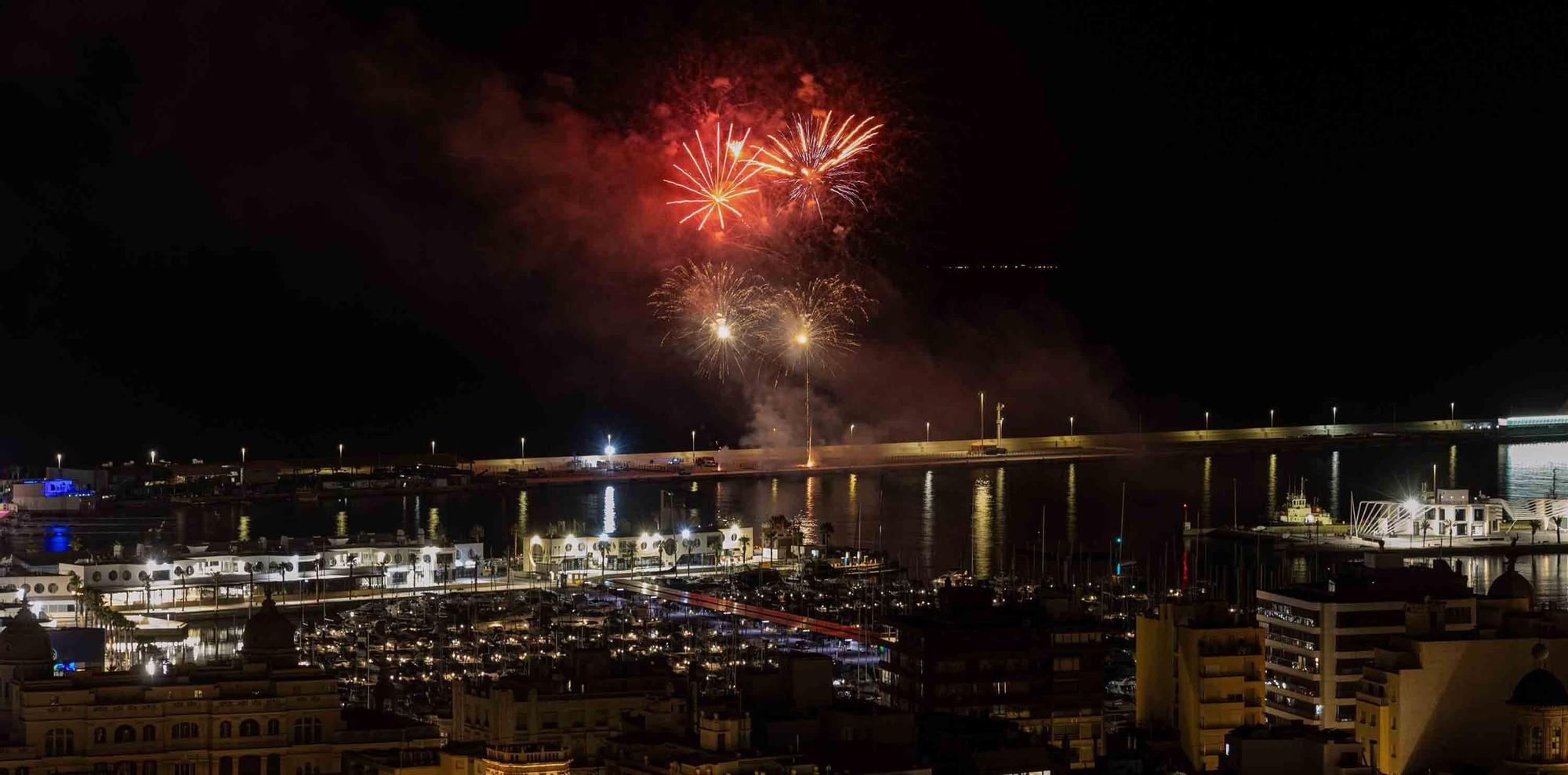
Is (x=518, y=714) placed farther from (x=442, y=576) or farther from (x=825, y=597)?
(x=442, y=576)

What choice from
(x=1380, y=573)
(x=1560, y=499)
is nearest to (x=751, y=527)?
(x=1560, y=499)

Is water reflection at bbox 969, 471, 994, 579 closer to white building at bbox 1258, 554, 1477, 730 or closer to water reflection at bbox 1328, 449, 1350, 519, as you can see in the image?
water reflection at bbox 1328, 449, 1350, 519

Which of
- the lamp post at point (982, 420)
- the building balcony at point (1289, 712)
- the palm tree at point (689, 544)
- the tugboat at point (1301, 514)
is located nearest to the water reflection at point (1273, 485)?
the tugboat at point (1301, 514)

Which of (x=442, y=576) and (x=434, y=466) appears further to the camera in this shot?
(x=434, y=466)

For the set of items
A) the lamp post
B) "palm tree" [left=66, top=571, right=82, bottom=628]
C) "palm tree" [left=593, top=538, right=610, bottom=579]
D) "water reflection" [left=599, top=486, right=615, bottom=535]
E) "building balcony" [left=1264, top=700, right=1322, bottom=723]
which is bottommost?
A: "building balcony" [left=1264, top=700, right=1322, bottom=723]

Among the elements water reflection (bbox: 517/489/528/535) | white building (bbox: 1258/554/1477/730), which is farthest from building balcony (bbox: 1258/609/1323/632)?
water reflection (bbox: 517/489/528/535)

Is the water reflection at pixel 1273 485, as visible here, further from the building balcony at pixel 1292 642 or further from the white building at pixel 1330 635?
the building balcony at pixel 1292 642
